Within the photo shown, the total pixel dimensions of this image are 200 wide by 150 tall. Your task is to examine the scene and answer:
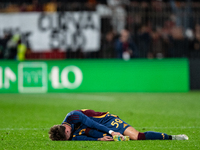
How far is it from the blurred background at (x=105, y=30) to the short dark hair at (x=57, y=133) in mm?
11304

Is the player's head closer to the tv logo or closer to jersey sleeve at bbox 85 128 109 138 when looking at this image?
jersey sleeve at bbox 85 128 109 138

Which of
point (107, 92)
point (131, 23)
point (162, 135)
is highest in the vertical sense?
point (131, 23)

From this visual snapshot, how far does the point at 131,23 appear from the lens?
17.7 meters

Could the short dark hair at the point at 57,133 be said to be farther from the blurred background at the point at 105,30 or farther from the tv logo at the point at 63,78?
the blurred background at the point at 105,30

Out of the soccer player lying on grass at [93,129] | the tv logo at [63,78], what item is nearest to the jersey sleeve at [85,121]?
the soccer player lying on grass at [93,129]

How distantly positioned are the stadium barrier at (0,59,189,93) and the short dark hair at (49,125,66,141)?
35.1 ft

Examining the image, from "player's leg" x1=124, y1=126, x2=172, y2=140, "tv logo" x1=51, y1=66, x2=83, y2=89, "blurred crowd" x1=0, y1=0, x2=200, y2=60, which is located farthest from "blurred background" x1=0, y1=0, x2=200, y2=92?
Answer: "player's leg" x1=124, y1=126, x2=172, y2=140

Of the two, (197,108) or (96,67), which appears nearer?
(197,108)

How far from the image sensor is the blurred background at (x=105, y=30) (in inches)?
693

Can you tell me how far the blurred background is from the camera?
17.6 metres

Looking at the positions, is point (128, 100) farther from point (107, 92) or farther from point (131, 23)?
point (131, 23)

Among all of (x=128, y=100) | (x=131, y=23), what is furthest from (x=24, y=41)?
(x=128, y=100)

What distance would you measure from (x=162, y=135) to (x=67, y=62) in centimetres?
1101

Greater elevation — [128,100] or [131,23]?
[131,23]
